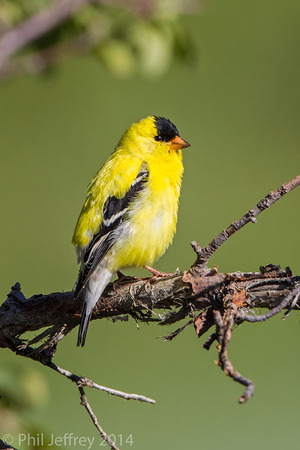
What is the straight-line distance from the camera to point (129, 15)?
2094mm

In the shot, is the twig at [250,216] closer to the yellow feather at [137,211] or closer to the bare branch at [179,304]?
the bare branch at [179,304]

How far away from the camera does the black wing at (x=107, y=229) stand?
Answer: 279 cm

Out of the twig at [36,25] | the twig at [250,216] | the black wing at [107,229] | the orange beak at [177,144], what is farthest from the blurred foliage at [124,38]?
the orange beak at [177,144]

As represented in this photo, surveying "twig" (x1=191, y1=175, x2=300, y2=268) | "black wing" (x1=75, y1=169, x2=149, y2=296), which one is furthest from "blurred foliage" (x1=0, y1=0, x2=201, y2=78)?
"black wing" (x1=75, y1=169, x2=149, y2=296)

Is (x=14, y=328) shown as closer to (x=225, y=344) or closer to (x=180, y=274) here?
(x=180, y=274)

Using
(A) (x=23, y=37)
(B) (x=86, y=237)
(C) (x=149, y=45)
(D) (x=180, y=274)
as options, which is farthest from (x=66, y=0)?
(B) (x=86, y=237)

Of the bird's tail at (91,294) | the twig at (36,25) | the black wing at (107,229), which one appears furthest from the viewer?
the black wing at (107,229)

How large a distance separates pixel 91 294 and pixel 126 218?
20.1 inches

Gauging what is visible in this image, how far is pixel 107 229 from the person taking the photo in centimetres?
284

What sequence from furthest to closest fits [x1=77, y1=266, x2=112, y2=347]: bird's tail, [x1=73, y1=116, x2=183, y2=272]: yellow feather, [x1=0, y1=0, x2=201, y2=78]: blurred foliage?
[x1=73, y1=116, x2=183, y2=272]: yellow feather, [x1=77, y1=266, x2=112, y2=347]: bird's tail, [x1=0, y1=0, x2=201, y2=78]: blurred foliage

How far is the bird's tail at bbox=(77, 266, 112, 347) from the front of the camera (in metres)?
2.42

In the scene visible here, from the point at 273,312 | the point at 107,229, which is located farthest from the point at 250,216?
the point at 107,229

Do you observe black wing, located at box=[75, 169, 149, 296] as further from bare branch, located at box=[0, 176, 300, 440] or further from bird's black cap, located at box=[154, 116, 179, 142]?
bird's black cap, located at box=[154, 116, 179, 142]

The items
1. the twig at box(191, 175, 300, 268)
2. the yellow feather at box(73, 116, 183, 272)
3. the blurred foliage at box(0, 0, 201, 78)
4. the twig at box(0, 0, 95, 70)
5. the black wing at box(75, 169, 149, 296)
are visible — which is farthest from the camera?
the yellow feather at box(73, 116, 183, 272)
